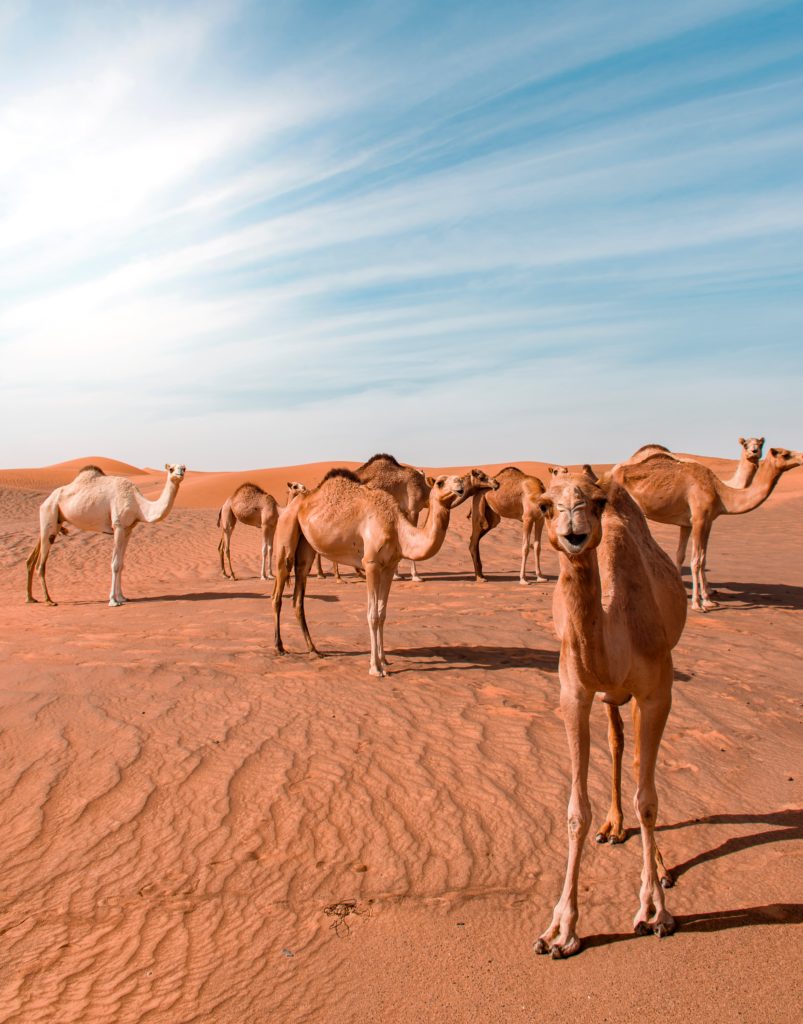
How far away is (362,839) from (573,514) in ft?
8.88

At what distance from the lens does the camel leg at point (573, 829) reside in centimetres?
362

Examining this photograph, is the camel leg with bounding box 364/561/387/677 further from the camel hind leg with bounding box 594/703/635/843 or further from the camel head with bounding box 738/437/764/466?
the camel head with bounding box 738/437/764/466

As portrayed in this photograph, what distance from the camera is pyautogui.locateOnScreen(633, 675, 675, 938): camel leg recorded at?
3781 millimetres

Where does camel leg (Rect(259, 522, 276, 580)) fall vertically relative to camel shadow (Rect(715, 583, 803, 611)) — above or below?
above

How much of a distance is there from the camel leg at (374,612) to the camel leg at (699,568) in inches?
211

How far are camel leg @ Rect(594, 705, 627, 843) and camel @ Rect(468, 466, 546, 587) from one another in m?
9.70

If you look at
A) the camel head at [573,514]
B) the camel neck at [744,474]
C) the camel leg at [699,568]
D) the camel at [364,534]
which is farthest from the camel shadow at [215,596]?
the camel head at [573,514]

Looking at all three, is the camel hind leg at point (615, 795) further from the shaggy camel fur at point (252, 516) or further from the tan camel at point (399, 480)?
the shaggy camel fur at point (252, 516)

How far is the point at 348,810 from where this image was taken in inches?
197

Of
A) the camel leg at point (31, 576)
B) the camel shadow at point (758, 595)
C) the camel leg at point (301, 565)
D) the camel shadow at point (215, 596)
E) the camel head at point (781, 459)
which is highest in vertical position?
the camel head at point (781, 459)

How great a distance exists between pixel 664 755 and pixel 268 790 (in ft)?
9.62

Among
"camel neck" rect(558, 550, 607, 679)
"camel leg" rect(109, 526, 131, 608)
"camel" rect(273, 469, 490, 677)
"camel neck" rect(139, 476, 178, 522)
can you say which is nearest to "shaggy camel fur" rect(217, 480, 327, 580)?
"camel neck" rect(139, 476, 178, 522)

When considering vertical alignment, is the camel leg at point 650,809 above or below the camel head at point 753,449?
below

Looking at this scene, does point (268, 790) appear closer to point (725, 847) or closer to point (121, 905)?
point (121, 905)
